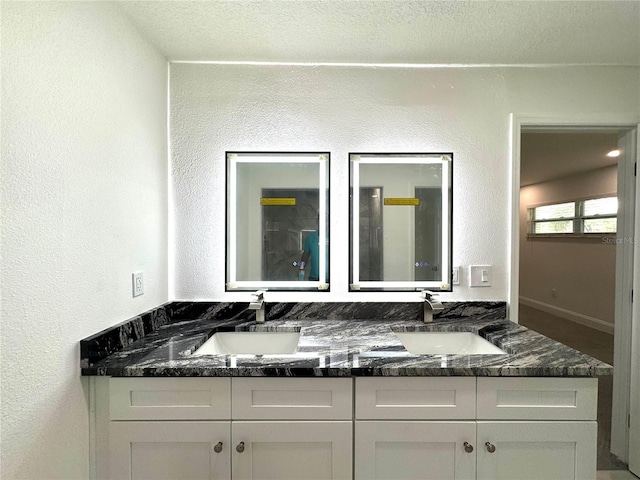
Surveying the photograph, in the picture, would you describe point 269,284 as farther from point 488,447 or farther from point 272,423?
point 488,447

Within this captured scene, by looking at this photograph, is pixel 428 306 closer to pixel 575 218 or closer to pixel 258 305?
pixel 258 305

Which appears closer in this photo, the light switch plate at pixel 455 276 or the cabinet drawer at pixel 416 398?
the cabinet drawer at pixel 416 398

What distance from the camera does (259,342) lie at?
63.4 inches

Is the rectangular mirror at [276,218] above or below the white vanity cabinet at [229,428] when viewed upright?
above

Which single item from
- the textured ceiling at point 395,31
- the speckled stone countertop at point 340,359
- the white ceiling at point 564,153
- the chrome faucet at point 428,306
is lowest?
the speckled stone countertop at point 340,359

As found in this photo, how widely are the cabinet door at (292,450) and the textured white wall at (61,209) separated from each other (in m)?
Result: 0.58

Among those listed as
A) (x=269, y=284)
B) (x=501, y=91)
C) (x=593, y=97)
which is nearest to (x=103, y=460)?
(x=269, y=284)

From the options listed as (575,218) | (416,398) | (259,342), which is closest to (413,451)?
(416,398)

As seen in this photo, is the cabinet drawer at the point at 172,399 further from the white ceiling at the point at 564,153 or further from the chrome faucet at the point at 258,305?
the white ceiling at the point at 564,153

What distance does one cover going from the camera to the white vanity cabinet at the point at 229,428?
111 centimetres

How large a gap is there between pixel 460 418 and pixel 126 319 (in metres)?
1.39

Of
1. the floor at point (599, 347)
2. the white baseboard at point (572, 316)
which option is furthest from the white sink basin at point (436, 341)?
the white baseboard at point (572, 316)

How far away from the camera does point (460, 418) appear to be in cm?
112

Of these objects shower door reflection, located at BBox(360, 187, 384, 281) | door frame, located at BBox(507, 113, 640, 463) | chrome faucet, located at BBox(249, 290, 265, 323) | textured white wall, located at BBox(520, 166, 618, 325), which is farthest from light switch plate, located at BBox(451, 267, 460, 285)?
textured white wall, located at BBox(520, 166, 618, 325)
